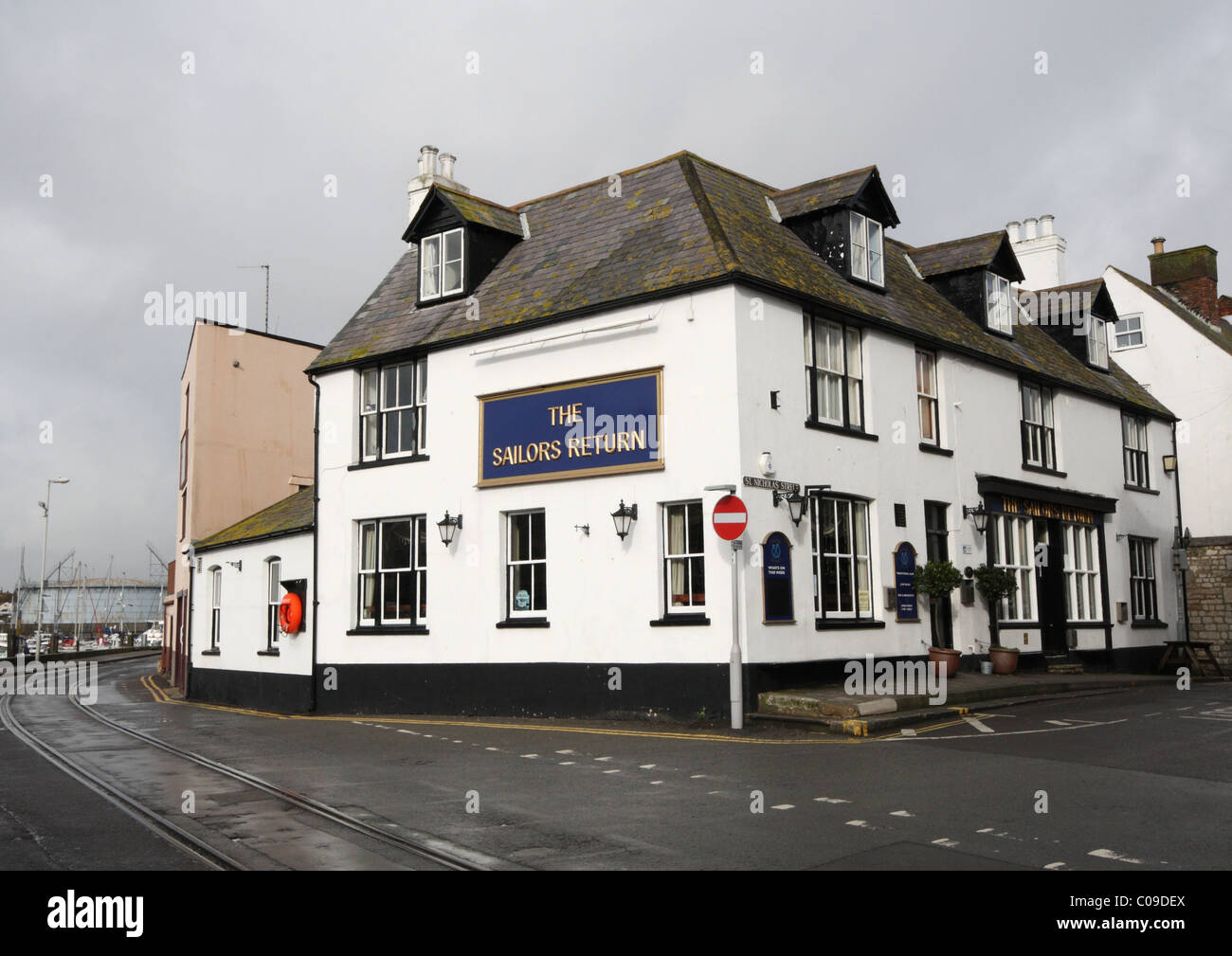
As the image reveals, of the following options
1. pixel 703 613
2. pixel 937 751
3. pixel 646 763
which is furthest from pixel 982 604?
pixel 646 763

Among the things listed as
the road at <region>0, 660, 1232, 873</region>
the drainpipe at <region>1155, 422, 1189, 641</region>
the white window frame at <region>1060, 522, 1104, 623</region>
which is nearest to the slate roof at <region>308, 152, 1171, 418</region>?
the white window frame at <region>1060, 522, 1104, 623</region>

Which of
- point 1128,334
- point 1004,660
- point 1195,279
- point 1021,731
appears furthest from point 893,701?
point 1195,279

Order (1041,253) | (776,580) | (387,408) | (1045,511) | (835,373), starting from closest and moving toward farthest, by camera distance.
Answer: (776,580)
(835,373)
(387,408)
(1045,511)
(1041,253)

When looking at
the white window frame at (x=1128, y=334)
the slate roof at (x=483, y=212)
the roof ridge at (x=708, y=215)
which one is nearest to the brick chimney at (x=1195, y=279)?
the white window frame at (x=1128, y=334)

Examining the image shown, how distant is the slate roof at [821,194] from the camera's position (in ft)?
65.3

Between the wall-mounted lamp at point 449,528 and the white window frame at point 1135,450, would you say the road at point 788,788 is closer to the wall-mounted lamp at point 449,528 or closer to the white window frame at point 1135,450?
the wall-mounted lamp at point 449,528

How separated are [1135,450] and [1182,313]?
667 centimetres

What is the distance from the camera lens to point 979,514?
2125 centimetres

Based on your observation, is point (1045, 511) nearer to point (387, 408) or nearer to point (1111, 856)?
point (387, 408)

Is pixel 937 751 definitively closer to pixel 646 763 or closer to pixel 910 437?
pixel 646 763

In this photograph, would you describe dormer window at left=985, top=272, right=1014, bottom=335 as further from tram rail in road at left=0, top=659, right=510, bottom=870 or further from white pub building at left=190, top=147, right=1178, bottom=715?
tram rail in road at left=0, top=659, right=510, bottom=870

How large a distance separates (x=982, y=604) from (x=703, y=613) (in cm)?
766
